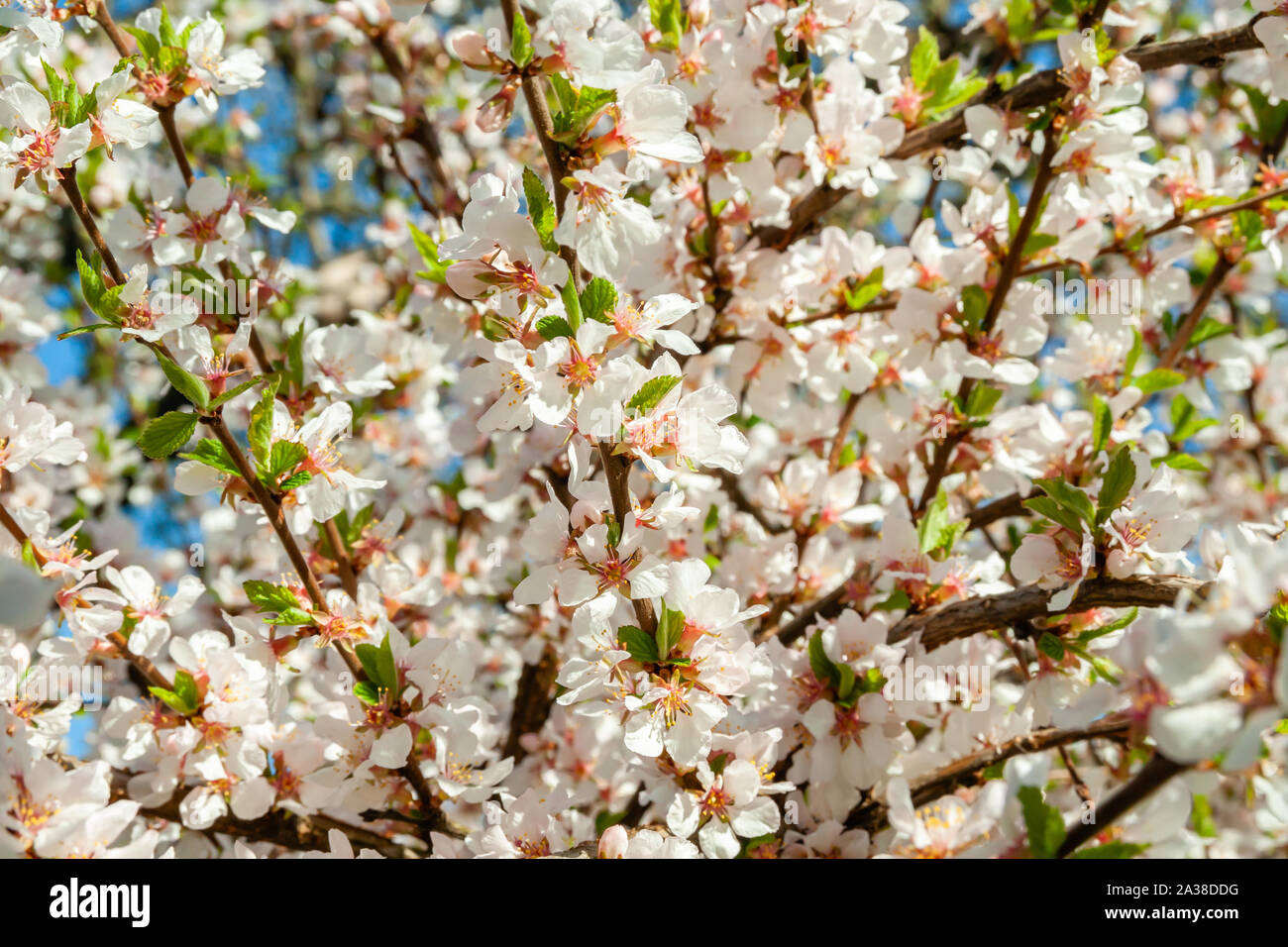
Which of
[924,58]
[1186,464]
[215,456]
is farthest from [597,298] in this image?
[1186,464]

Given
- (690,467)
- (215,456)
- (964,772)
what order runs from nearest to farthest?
(690,467) < (215,456) < (964,772)

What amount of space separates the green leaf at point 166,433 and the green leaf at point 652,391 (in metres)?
0.69

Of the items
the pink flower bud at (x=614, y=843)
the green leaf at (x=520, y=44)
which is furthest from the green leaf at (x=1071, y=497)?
the green leaf at (x=520, y=44)

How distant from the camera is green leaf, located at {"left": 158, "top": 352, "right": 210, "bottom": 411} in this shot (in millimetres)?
1383

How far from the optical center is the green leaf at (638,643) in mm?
1378

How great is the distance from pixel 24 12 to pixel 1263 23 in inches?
84.2

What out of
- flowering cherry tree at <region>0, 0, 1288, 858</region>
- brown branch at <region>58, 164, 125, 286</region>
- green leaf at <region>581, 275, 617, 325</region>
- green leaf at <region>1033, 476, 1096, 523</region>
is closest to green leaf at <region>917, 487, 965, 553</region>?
flowering cherry tree at <region>0, 0, 1288, 858</region>

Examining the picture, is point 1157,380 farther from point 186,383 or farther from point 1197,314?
point 186,383

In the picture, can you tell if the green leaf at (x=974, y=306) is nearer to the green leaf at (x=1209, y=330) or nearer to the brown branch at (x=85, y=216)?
the green leaf at (x=1209, y=330)

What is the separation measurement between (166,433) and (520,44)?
2.56ft

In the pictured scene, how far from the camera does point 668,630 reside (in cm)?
139

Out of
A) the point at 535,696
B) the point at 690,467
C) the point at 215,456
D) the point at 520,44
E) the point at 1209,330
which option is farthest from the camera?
the point at 535,696

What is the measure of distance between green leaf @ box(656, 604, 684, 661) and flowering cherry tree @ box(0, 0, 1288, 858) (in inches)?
0.5
